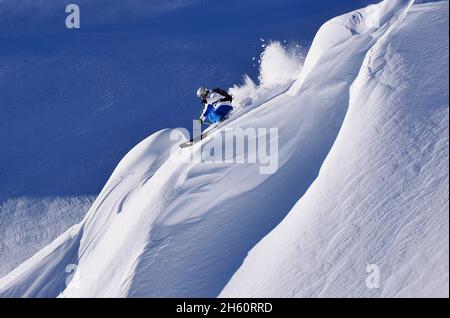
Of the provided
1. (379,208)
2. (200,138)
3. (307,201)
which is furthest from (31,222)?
(379,208)

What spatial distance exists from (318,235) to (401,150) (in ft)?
5.97

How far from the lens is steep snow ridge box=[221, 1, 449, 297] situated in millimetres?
8047

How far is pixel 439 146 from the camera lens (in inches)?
356

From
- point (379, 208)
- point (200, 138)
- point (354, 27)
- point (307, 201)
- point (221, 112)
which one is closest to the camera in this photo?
point (379, 208)

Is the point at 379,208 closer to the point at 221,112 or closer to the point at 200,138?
the point at 200,138

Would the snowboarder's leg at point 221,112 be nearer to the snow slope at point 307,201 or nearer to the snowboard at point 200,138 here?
the snowboard at point 200,138

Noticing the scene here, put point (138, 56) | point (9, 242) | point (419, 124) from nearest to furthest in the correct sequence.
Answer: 1. point (419, 124)
2. point (9, 242)
3. point (138, 56)

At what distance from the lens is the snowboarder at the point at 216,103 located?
12.8 meters

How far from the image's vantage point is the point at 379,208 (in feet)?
28.6

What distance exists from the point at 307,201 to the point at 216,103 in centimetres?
415

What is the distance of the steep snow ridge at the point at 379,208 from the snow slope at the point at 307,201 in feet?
0.07

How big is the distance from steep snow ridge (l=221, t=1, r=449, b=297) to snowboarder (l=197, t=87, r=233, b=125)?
3.09 metres
